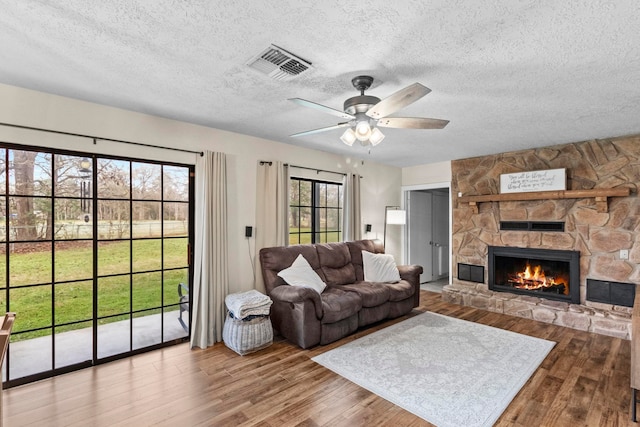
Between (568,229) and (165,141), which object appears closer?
(165,141)

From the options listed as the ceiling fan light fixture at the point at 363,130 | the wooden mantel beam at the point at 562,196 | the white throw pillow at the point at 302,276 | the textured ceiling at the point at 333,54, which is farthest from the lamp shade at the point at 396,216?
the ceiling fan light fixture at the point at 363,130

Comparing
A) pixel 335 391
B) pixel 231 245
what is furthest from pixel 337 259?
pixel 335 391

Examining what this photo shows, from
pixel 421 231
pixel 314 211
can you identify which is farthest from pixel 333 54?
pixel 421 231

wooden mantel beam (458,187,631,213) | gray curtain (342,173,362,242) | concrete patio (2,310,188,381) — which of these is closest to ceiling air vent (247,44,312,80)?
concrete patio (2,310,188,381)

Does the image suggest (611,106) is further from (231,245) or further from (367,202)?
(231,245)

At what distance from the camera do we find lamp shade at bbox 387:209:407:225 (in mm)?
5621

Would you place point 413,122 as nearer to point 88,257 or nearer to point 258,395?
point 258,395

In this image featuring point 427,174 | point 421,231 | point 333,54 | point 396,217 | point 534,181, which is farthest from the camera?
point 421,231

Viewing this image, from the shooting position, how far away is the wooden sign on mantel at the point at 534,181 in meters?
4.44

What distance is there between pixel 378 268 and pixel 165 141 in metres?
3.28

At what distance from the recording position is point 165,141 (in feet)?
11.3

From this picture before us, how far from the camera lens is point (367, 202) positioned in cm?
586

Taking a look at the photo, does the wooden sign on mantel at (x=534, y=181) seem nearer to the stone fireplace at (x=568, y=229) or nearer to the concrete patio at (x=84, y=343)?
the stone fireplace at (x=568, y=229)

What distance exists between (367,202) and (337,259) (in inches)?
64.2
